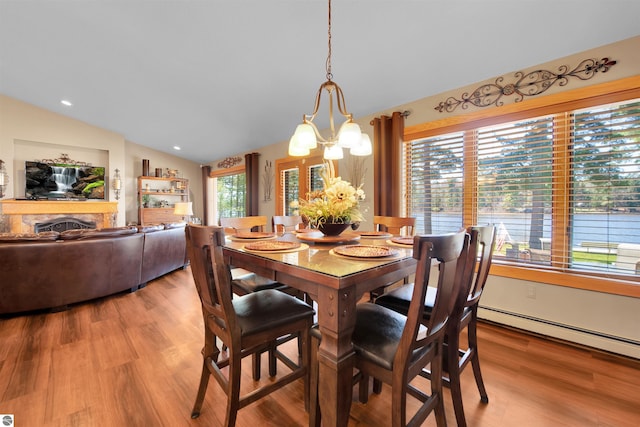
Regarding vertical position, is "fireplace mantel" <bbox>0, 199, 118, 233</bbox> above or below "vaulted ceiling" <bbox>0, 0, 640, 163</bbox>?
below

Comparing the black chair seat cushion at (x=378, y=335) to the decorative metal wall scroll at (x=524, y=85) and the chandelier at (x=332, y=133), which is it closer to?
the chandelier at (x=332, y=133)

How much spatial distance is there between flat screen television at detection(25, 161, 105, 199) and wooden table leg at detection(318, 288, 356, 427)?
278 inches

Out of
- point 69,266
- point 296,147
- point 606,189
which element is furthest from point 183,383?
point 606,189

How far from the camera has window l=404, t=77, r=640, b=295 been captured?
203 centimetres

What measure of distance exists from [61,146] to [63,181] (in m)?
0.74

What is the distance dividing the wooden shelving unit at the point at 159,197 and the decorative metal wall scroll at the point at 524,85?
6.96 metres

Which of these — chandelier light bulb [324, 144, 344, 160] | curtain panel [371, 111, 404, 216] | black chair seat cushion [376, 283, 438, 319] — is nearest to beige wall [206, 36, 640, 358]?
curtain panel [371, 111, 404, 216]

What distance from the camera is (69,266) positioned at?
2768 millimetres

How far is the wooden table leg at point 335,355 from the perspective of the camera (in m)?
1.03

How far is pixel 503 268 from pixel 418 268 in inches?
82.8

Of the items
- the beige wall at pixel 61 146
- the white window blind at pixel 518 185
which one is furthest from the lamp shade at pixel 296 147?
the beige wall at pixel 61 146

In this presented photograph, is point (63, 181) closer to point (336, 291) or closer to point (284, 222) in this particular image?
point (284, 222)

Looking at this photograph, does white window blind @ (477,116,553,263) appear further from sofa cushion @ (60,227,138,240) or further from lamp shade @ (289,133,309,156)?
sofa cushion @ (60,227,138,240)

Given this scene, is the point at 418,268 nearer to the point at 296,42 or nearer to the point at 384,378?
the point at 384,378
